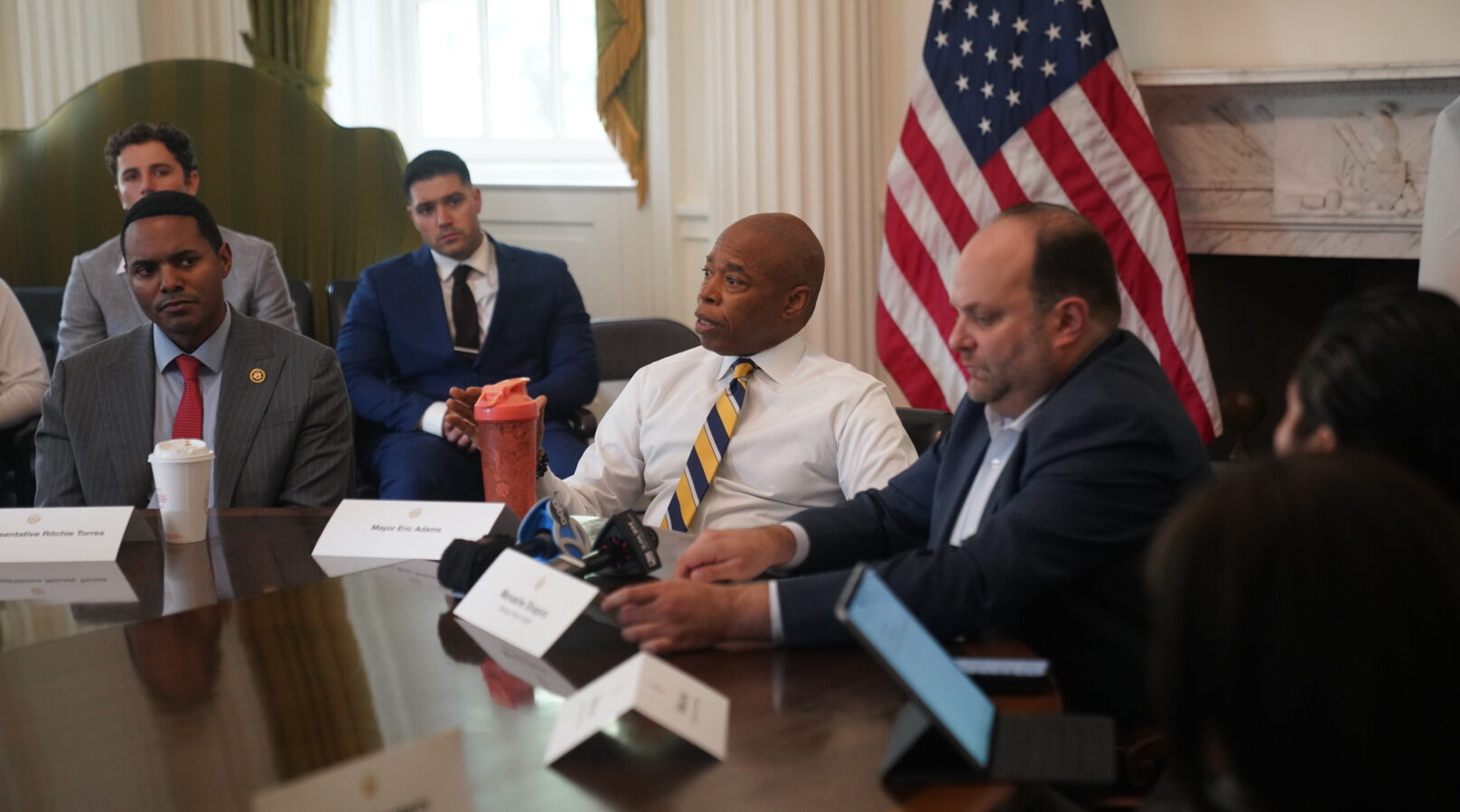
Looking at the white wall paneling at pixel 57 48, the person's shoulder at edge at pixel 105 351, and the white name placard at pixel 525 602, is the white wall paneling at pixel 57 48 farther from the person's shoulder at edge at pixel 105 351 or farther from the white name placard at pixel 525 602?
the white name placard at pixel 525 602

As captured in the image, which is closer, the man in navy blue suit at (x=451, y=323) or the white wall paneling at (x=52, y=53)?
the man in navy blue suit at (x=451, y=323)

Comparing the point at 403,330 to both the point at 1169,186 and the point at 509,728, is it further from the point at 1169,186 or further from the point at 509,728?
the point at 509,728

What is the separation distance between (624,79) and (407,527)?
380cm

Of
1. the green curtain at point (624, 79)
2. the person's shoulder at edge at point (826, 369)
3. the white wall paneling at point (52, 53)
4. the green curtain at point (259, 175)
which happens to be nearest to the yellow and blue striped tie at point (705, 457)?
the person's shoulder at edge at point (826, 369)

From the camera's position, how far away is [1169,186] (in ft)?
13.3

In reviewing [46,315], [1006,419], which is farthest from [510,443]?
[46,315]

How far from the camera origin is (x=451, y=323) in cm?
420

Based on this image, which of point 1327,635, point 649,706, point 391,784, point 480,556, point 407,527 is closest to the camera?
point 1327,635

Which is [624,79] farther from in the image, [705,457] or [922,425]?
[705,457]

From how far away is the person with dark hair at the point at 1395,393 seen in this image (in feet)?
4.24

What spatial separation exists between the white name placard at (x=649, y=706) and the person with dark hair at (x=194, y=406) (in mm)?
1442

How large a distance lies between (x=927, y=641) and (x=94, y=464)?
1.90 meters

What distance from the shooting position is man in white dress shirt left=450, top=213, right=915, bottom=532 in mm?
2578

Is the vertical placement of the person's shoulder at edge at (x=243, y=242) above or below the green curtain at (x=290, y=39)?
below
